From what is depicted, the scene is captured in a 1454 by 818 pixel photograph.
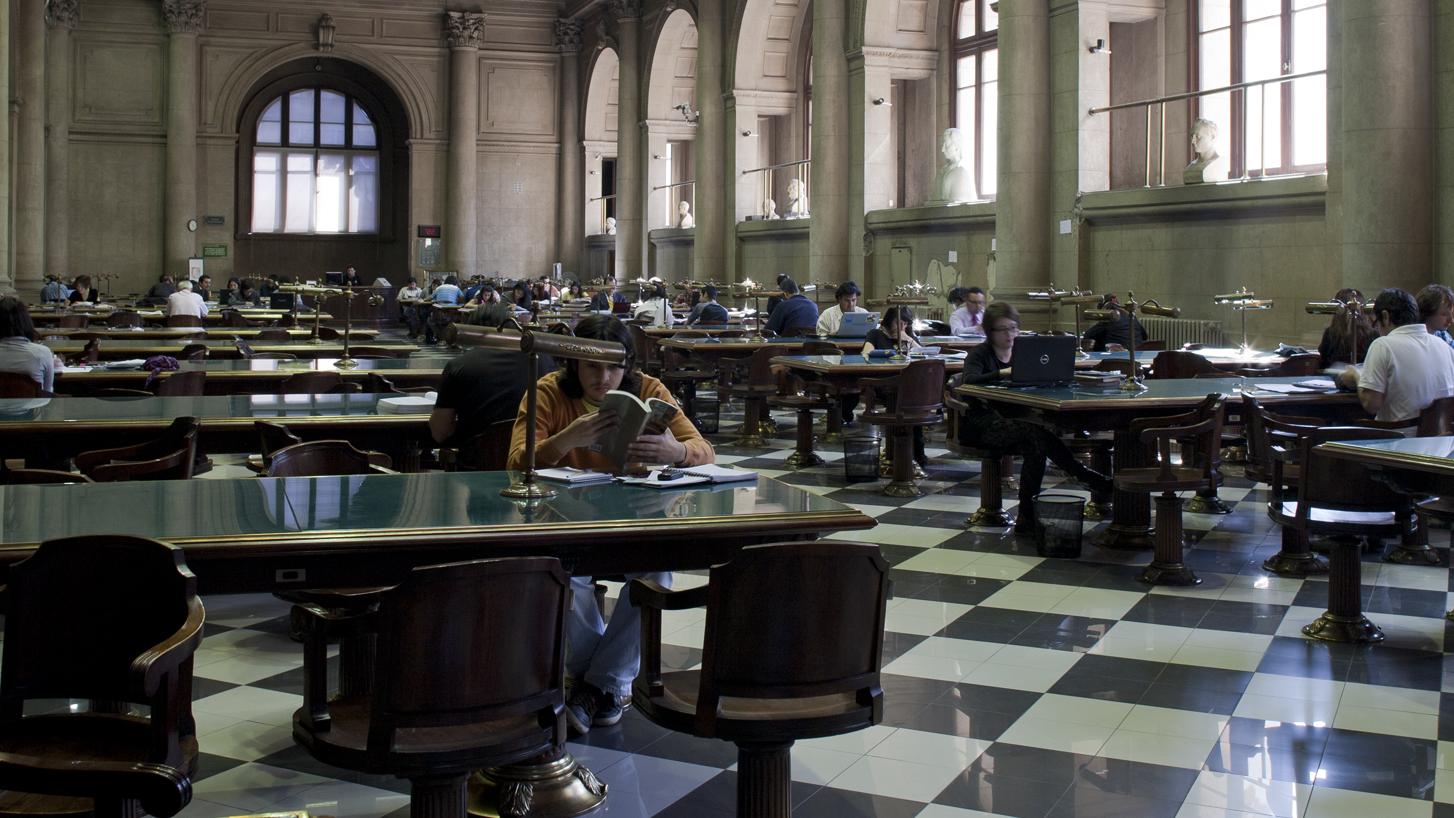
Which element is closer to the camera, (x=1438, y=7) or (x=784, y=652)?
(x=784, y=652)

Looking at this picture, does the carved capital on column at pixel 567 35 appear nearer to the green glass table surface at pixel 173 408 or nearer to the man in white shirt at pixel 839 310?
the man in white shirt at pixel 839 310

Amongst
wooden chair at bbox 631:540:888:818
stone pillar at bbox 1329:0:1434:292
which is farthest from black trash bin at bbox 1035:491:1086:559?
stone pillar at bbox 1329:0:1434:292

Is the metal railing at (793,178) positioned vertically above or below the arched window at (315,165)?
below

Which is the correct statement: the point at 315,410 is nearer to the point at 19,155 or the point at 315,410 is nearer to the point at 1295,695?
the point at 1295,695

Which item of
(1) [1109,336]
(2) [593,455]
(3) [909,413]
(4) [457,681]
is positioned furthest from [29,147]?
(4) [457,681]

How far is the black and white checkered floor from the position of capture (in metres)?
3.90

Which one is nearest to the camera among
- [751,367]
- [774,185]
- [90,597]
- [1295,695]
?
[90,597]

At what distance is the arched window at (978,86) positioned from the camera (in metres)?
19.5

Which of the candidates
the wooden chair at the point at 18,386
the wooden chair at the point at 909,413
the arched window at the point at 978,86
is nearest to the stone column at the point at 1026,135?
the arched window at the point at 978,86

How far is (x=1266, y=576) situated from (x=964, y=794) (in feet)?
11.4

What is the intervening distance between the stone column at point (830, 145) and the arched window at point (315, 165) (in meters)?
16.8

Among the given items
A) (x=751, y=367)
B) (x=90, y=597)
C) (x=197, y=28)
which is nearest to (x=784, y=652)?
(x=90, y=597)

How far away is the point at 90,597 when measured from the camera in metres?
2.90

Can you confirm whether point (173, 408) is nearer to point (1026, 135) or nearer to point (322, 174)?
point (1026, 135)
